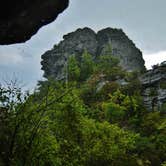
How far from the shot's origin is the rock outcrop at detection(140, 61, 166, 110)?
212 feet

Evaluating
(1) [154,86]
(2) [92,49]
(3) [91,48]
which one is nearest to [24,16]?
(1) [154,86]

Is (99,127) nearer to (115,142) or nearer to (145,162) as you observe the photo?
(115,142)

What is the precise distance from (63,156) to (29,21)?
50.7 ft

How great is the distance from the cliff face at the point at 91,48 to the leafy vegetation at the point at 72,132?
52.3m

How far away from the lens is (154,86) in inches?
2717

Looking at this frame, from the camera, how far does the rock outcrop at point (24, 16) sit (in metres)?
17.1

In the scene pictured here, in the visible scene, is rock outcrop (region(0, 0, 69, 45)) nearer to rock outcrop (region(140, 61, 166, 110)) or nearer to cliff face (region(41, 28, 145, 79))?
rock outcrop (region(140, 61, 166, 110))

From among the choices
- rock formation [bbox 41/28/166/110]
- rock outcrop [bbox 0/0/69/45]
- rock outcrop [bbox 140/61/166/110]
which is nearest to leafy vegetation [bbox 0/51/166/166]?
rock outcrop [bbox 140/61/166/110]

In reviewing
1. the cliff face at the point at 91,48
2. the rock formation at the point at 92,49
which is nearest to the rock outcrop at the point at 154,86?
the rock formation at the point at 92,49

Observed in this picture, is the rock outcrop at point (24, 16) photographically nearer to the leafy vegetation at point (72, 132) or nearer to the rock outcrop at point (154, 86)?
the leafy vegetation at point (72, 132)

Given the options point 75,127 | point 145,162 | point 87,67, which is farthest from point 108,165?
point 87,67

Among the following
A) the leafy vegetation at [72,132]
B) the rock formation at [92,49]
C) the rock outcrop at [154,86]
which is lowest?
the leafy vegetation at [72,132]

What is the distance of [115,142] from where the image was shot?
125 ft

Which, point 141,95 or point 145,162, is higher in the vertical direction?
point 141,95
